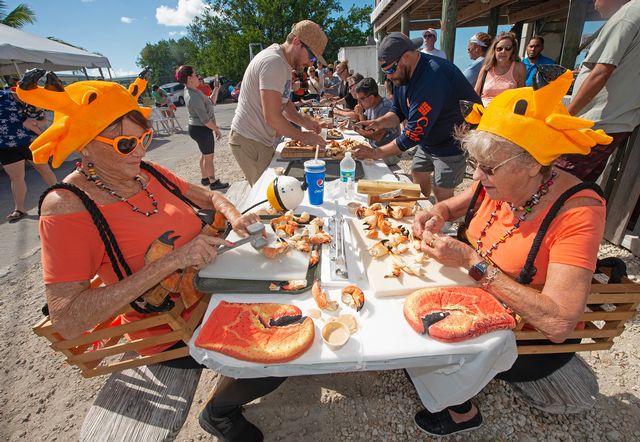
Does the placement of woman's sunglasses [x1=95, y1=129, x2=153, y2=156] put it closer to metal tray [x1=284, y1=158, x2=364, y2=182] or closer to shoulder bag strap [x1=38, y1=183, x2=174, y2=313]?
shoulder bag strap [x1=38, y1=183, x2=174, y2=313]

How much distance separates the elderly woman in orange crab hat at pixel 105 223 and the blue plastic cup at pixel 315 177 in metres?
0.90

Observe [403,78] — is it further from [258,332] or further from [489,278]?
[258,332]

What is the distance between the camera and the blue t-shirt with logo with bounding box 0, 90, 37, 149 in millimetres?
4966

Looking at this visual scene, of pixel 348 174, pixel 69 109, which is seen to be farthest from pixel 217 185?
pixel 69 109

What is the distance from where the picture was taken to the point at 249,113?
11.3 feet

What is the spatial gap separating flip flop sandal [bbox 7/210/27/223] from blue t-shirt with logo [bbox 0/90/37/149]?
1103 millimetres

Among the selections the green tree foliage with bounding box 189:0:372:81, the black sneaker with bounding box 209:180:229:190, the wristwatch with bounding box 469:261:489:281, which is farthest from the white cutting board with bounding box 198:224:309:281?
the green tree foliage with bounding box 189:0:372:81

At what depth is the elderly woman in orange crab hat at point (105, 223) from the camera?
4.26 feet

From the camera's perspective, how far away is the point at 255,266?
1.54 meters

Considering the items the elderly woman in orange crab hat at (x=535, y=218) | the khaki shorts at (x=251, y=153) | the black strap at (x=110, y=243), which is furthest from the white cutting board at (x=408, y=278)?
the khaki shorts at (x=251, y=153)

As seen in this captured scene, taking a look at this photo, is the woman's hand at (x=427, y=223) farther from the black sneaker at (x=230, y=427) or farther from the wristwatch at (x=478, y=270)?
the black sneaker at (x=230, y=427)

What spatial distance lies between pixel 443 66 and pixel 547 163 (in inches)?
78.6

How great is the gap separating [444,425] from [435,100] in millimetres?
2572

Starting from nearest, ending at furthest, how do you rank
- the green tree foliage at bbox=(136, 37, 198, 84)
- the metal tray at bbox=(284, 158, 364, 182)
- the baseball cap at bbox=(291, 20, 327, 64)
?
the metal tray at bbox=(284, 158, 364, 182), the baseball cap at bbox=(291, 20, 327, 64), the green tree foliage at bbox=(136, 37, 198, 84)
